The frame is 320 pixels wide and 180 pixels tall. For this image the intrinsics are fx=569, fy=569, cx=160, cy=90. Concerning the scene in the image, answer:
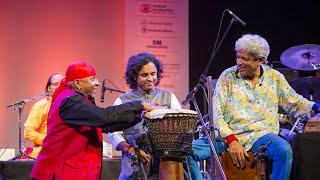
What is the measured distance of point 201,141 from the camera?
17.0 ft

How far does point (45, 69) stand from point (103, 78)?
97 cm

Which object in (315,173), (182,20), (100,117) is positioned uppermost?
(182,20)

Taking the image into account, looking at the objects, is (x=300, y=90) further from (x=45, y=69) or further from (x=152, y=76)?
(x=45, y=69)

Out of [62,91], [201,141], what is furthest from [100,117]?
[201,141]

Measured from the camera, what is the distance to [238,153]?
4.86 meters

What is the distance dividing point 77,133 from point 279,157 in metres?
1.68

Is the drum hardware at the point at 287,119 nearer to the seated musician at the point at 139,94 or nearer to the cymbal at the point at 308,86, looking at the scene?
the cymbal at the point at 308,86

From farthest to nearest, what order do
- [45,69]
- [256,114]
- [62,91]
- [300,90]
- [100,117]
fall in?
1. [45,69]
2. [300,90]
3. [256,114]
4. [62,91]
5. [100,117]

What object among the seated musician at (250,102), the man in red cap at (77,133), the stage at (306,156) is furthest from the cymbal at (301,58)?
the man in red cap at (77,133)

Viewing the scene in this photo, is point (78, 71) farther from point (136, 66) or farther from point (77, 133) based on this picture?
point (136, 66)

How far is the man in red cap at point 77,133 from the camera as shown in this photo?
4.30m

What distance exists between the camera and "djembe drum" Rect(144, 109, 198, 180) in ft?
14.2

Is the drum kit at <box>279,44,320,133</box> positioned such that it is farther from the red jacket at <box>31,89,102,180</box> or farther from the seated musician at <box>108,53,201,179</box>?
the red jacket at <box>31,89,102,180</box>

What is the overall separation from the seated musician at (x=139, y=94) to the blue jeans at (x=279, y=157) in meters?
0.64
